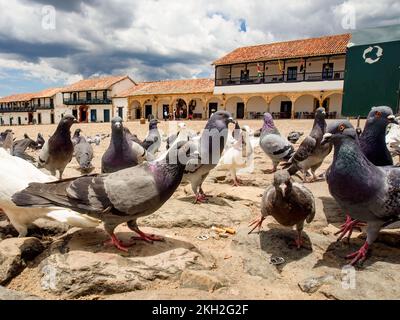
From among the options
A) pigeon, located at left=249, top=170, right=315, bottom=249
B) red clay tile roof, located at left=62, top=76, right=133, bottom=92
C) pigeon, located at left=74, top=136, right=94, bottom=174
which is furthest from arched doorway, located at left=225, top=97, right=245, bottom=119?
pigeon, located at left=249, top=170, right=315, bottom=249

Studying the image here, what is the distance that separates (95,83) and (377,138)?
5638cm

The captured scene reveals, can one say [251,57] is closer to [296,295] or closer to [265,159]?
[265,159]

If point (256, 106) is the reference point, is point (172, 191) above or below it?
below

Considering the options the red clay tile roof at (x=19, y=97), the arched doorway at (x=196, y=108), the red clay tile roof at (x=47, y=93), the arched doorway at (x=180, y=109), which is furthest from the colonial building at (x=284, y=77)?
the red clay tile roof at (x=19, y=97)

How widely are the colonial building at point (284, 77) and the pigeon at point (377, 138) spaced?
2898 cm

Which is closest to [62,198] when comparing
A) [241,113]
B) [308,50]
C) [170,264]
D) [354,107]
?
[170,264]

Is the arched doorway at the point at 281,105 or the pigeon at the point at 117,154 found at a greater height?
the arched doorway at the point at 281,105

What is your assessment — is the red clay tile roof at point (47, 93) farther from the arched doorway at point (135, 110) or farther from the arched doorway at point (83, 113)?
the arched doorway at point (135, 110)

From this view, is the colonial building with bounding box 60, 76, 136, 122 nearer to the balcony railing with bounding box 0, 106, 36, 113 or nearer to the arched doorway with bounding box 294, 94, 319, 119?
the balcony railing with bounding box 0, 106, 36, 113

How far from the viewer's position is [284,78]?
111 ft

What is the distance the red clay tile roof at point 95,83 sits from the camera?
5088 cm

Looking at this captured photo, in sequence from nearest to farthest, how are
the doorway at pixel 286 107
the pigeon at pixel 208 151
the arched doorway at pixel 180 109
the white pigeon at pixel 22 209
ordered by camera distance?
the white pigeon at pixel 22 209, the pigeon at pixel 208 151, the doorway at pixel 286 107, the arched doorway at pixel 180 109

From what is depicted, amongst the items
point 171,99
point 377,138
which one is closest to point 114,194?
point 377,138

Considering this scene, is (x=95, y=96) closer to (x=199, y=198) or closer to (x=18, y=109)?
(x=18, y=109)
